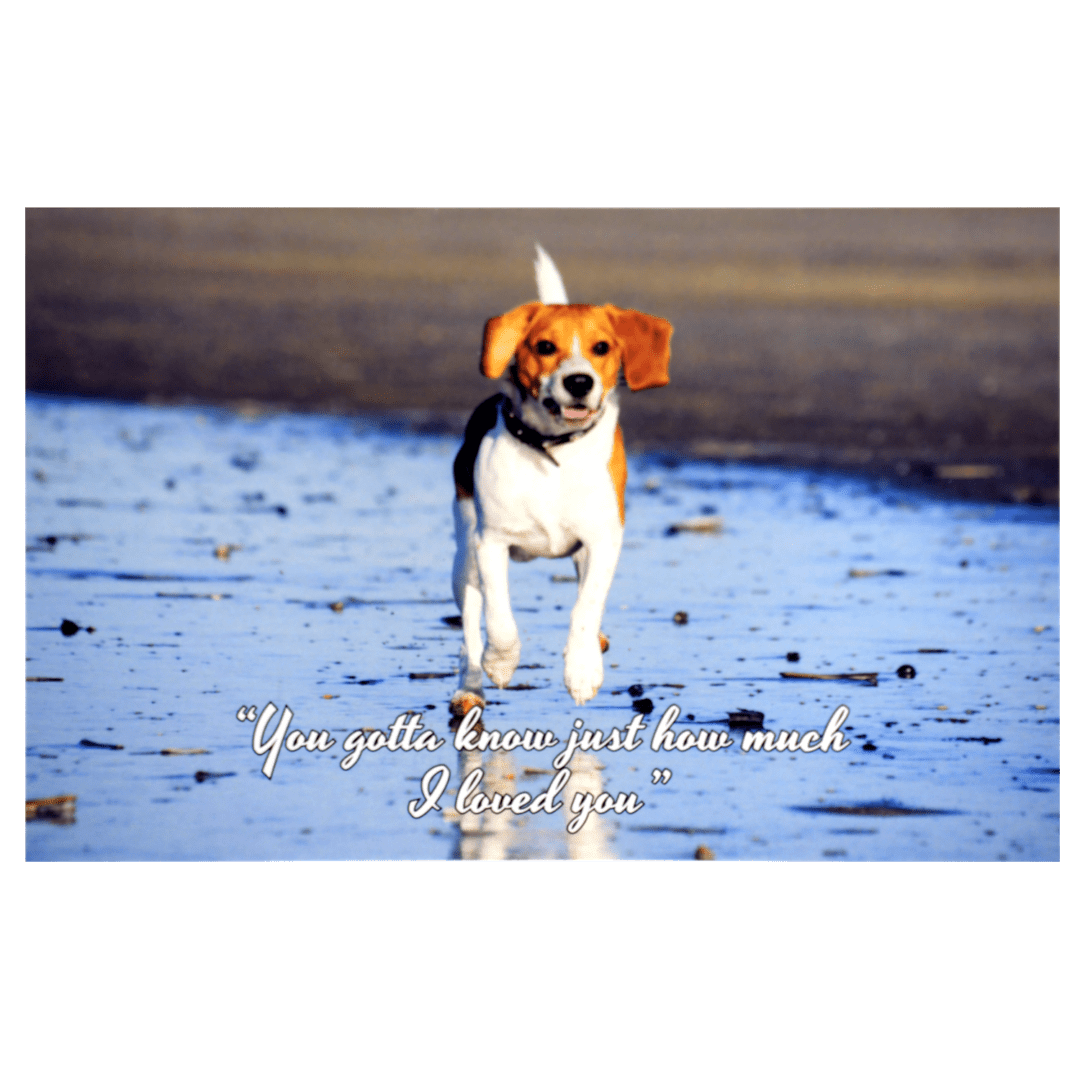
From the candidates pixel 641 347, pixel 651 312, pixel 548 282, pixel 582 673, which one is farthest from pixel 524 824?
pixel 651 312

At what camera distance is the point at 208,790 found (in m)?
6.07

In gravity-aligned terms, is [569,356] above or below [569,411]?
above

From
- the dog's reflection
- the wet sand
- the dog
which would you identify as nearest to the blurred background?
the wet sand

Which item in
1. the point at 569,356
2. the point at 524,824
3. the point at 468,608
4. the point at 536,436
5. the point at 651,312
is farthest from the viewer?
the point at 651,312

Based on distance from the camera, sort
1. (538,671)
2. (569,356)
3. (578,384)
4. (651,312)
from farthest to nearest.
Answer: (651,312), (538,671), (569,356), (578,384)

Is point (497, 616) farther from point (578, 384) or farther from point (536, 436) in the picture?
point (578, 384)

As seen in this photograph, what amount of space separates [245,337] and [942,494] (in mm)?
9692

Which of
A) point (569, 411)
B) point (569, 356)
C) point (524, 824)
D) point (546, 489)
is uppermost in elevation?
point (569, 356)

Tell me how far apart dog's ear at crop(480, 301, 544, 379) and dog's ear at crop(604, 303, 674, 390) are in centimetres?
28

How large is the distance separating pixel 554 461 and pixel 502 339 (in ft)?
1.42

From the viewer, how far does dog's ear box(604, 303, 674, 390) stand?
668 cm

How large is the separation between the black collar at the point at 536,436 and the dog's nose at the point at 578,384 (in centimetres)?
27

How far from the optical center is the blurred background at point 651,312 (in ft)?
50.7

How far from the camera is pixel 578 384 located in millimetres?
6410
